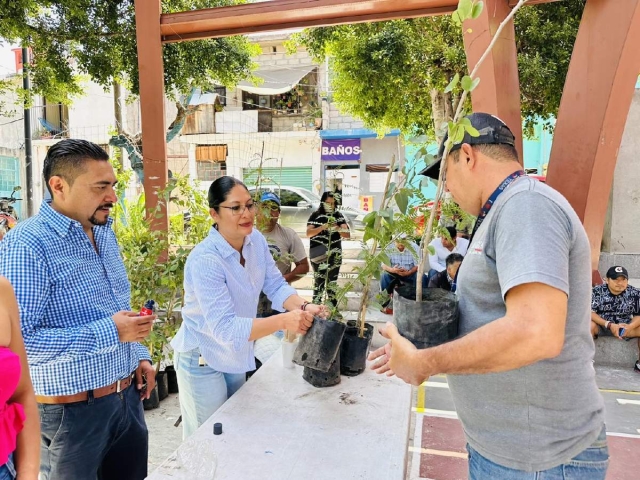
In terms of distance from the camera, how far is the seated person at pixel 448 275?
508 centimetres

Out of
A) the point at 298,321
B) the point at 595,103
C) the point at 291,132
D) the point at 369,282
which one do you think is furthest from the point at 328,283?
the point at 291,132

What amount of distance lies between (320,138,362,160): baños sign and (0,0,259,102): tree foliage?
370 inches

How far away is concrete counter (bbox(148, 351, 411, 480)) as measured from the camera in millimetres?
1461

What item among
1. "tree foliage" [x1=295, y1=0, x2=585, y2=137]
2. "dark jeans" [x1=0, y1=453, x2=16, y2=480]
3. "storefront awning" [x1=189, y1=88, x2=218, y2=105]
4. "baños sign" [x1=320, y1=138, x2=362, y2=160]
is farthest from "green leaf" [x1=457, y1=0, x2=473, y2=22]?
"storefront awning" [x1=189, y1=88, x2=218, y2=105]

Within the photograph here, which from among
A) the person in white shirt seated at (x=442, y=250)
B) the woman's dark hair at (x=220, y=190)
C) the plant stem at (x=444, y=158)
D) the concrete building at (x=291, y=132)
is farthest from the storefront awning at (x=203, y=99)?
the plant stem at (x=444, y=158)

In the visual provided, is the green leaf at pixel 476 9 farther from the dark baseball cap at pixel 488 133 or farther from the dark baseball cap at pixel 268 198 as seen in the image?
the dark baseball cap at pixel 268 198

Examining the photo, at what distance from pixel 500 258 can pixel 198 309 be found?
1401 mm

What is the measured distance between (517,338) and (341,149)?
16.4m

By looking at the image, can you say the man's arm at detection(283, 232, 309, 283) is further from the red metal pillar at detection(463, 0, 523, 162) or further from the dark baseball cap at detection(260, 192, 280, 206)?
the red metal pillar at detection(463, 0, 523, 162)

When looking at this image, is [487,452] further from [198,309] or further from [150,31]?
[150,31]

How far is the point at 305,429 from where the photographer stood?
1.72m

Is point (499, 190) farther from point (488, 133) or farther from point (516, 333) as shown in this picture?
point (516, 333)

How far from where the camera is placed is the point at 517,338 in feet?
3.22

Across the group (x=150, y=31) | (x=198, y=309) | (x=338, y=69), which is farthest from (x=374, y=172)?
(x=198, y=309)
